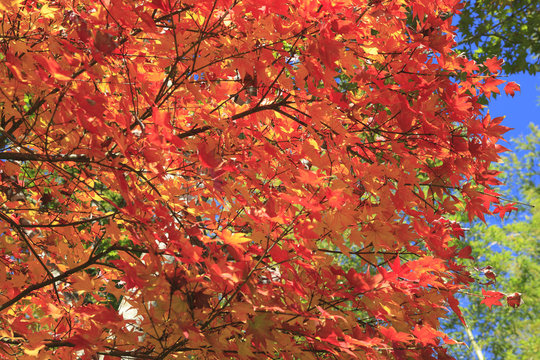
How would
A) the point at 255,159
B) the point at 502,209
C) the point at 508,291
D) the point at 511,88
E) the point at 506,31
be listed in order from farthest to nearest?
the point at 508,291 < the point at 506,31 < the point at 502,209 < the point at 511,88 < the point at 255,159

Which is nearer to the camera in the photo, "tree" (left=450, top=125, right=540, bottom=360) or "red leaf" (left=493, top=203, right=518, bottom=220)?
"red leaf" (left=493, top=203, right=518, bottom=220)

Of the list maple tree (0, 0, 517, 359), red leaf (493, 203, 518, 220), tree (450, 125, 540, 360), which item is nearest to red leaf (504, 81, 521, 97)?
maple tree (0, 0, 517, 359)

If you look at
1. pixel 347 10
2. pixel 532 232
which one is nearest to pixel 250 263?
pixel 347 10

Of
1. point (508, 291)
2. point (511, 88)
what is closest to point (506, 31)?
point (511, 88)

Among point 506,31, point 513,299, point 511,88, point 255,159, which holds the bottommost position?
point 513,299

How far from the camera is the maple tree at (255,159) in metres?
1.64

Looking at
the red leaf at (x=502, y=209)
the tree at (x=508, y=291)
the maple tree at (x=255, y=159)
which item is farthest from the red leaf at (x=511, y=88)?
the tree at (x=508, y=291)

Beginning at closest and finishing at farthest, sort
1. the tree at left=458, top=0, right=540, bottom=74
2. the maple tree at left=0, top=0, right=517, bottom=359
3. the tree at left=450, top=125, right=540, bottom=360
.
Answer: the maple tree at left=0, top=0, right=517, bottom=359
the tree at left=458, top=0, right=540, bottom=74
the tree at left=450, top=125, right=540, bottom=360

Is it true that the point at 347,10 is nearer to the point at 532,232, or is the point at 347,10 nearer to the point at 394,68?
the point at 394,68

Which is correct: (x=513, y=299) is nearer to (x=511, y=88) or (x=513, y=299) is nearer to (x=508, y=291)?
(x=511, y=88)

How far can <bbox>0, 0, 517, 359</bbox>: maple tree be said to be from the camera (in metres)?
1.64

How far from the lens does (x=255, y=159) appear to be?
2307 millimetres

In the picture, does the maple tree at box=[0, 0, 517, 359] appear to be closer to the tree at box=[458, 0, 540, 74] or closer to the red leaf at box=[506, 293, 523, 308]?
the red leaf at box=[506, 293, 523, 308]

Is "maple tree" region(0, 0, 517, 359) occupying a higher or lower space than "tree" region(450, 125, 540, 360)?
lower
